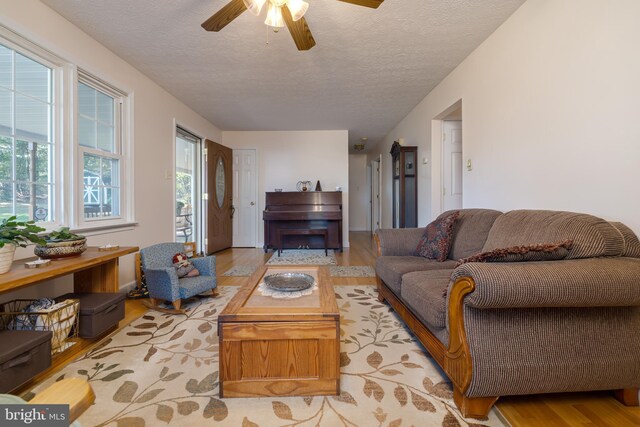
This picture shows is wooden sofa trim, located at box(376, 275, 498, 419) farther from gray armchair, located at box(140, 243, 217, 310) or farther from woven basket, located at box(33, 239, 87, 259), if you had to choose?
woven basket, located at box(33, 239, 87, 259)

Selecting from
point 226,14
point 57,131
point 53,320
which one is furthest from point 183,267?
point 226,14

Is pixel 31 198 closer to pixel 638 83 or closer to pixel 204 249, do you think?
pixel 204 249

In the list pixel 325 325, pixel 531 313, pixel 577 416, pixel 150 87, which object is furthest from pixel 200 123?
pixel 577 416

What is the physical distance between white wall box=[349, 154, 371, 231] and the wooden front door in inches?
159

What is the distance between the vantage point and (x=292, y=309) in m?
1.38

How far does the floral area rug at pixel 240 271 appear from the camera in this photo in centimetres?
360

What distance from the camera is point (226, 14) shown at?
1766mm

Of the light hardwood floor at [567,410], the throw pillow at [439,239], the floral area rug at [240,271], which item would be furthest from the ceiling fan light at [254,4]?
the floral area rug at [240,271]

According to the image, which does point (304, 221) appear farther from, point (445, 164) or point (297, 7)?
point (297, 7)

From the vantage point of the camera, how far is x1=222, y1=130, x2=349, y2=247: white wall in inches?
219

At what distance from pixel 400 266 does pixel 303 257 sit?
2735mm

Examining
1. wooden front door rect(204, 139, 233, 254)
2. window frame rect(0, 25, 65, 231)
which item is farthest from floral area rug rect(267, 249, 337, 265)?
window frame rect(0, 25, 65, 231)

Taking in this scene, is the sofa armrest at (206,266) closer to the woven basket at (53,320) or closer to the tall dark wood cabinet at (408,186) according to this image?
the woven basket at (53,320)

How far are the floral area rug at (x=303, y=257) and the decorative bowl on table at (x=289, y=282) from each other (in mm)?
2344
